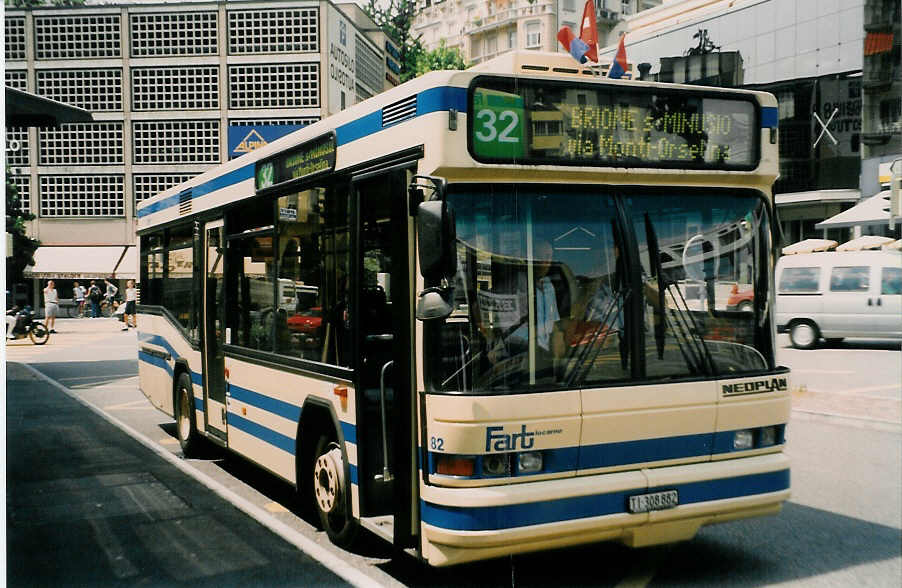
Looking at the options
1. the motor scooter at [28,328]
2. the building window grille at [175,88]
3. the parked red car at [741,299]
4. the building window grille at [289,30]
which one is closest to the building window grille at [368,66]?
the building window grille at [289,30]

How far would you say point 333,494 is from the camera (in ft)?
20.1

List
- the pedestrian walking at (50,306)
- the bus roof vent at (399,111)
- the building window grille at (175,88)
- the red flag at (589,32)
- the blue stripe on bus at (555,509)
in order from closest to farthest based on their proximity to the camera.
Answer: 1. the blue stripe on bus at (555,509)
2. the bus roof vent at (399,111)
3. the red flag at (589,32)
4. the building window grille at (175,88)
5. the pedestrian walking at (50,306)

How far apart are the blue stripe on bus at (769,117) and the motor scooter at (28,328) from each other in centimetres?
2469

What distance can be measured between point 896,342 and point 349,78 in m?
42.6

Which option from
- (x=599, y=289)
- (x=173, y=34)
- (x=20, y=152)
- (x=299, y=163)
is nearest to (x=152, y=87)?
(x=173, y=34)

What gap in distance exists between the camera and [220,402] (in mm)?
8797

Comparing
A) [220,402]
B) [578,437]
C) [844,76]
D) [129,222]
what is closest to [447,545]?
[578,437]

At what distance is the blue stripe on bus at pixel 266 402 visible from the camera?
6824 millimetres

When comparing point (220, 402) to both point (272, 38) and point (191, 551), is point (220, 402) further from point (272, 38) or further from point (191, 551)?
point (272, 38)

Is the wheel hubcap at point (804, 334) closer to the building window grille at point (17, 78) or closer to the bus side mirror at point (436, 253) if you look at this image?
→ the building window grille at point (17, 78)

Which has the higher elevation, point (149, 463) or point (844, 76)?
point (844, 76)

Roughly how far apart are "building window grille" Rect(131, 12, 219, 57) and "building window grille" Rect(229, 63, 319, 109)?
384 inches

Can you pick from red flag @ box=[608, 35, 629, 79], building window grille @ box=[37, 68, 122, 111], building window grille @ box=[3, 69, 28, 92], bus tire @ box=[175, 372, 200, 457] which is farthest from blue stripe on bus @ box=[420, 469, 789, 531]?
building window grille @ box=[37, 68, 122, 111]

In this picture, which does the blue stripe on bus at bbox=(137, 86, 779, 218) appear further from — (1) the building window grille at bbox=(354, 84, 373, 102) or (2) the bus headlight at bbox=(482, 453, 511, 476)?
(1) the building window grille at bbox=(354, 84, 373, 102)
